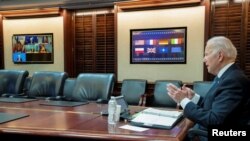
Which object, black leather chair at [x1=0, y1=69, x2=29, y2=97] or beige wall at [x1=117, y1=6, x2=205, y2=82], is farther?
beige wall at [x1=117, y1=6, x2=205, y2=82]

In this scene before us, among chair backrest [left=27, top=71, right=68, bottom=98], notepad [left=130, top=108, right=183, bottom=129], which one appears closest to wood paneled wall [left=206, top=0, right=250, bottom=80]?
notepad [left=130, top=108, right=183, bottom=129]

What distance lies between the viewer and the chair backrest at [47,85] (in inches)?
141

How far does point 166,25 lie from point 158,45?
14.5 inches

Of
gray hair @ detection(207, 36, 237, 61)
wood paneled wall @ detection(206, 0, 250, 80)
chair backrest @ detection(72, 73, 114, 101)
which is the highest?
wood paneled wall @ detection(206, 0, 250, 80)

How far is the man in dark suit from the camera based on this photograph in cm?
158

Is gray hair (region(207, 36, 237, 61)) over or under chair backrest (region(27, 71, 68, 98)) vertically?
over

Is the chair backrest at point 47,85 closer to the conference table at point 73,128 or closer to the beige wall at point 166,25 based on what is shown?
the conference table at point 73,128

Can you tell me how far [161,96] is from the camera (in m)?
4.15

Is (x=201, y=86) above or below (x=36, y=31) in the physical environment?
below

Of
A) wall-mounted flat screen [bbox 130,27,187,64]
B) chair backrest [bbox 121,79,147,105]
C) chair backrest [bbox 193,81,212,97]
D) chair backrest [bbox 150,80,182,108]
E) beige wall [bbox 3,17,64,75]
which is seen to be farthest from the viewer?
beige wall [bbox 3,17,64,75]

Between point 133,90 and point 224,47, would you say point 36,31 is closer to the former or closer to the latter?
point 133,90

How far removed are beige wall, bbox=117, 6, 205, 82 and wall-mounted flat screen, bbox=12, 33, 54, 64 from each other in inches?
62.0

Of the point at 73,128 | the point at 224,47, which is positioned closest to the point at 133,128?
the point at 73,128

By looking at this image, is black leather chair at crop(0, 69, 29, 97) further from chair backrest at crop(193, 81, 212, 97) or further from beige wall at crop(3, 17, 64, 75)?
chair backrest at crop(193, 81, 212, 97)
